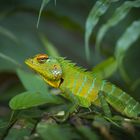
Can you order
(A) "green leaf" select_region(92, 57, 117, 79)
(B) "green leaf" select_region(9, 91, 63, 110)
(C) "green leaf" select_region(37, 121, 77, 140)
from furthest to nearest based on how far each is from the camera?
(A) "green leaf" select_region(92, 57, 117, 79), (B) "green leaf" select_region(9, 91, 63, 110), (C) "green leaf" select_region(37, 121, 77, 140)

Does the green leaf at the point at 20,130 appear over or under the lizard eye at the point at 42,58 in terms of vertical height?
under

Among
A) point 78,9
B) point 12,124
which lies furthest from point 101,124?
point 78,9

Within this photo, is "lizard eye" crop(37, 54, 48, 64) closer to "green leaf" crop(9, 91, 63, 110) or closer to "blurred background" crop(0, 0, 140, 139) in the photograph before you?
"blurred background" crop(0, 0, 140, 139)

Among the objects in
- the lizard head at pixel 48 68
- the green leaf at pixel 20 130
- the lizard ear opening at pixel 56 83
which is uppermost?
the lizard head at pixel 48 68

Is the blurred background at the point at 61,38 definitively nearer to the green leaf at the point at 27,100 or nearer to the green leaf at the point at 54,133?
the green leaf at the point at 27,100

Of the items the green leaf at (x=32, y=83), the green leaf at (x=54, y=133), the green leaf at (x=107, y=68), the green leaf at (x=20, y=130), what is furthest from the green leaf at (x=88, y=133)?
the green leaf at (x=107, y=68)

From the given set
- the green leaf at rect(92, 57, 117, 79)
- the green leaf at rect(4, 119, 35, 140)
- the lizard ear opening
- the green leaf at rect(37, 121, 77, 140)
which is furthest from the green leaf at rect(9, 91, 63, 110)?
the green leaf at rect(92, 57, 117, 79)

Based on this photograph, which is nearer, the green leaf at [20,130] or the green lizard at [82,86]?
the green leaf at [20,130]

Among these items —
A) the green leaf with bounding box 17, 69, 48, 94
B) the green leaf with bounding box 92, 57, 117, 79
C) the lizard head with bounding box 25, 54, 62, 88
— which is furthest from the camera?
the green leaf with bounding box 92, 57, 117, 79

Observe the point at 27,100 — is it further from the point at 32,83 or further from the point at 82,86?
the point at 82,86
